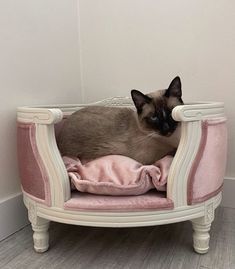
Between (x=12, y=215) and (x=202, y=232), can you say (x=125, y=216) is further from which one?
(x=12, y=215)

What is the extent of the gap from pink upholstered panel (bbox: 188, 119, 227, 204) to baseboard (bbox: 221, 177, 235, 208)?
508mm

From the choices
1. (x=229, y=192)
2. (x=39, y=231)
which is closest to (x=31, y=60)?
(x=39, y=231)

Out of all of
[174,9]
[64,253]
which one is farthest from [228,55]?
[64,253]

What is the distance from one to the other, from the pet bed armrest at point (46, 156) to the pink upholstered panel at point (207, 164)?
1.66 feet

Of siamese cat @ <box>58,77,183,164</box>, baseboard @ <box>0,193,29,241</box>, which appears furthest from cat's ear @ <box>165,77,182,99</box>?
baseboard @ <box>0,193,29,241</box>

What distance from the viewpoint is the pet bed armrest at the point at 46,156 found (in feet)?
3.93

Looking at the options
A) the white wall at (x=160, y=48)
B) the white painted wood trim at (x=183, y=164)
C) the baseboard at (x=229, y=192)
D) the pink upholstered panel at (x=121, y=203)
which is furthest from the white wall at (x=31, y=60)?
the baseboard at (x=229, y=192)

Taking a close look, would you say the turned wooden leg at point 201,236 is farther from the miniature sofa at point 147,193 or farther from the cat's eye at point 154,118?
the cat's eye at point 154,118

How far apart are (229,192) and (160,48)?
3.10 ft

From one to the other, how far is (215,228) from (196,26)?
110cm

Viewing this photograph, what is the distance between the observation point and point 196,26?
1714 mm

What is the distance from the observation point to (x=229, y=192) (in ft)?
5.82

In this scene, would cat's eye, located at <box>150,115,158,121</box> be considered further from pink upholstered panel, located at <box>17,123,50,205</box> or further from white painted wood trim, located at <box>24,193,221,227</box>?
pink upholstered panel, located at <box>17,123,50,205</box>

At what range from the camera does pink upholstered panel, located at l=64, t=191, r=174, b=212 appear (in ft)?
3.78
